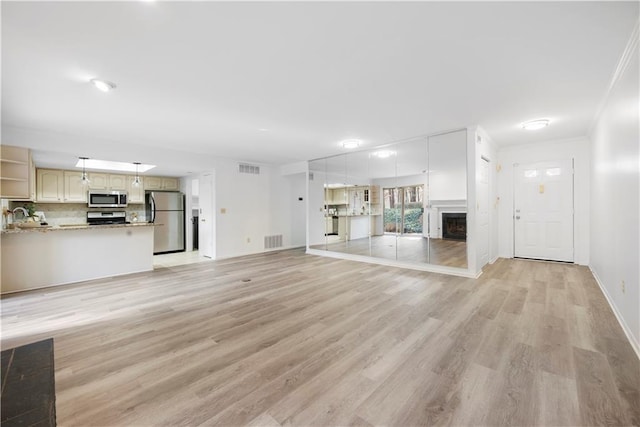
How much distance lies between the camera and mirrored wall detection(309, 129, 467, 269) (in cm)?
511

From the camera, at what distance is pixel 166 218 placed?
7.45 metres

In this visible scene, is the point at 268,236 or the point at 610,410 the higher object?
the point at 268,236

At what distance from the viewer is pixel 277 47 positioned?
2203 mm

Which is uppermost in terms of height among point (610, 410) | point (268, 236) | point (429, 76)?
point (429, 76)

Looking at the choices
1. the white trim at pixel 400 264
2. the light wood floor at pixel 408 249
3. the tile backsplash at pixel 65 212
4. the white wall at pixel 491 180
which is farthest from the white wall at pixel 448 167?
the tile backsplash at pixel 65 212

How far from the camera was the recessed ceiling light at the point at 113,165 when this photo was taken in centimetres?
586

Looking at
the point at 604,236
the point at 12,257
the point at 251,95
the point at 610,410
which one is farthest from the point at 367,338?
the point at 12,257

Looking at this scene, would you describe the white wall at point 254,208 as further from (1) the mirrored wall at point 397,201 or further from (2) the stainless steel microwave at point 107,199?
(2) the stainless steel microwave at point 107,199

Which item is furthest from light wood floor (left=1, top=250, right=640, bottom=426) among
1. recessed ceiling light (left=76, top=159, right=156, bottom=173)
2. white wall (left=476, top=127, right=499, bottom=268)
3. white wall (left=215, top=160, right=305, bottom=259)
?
recessed ceiling light (left=76, top=159, right=156, bottom=173)

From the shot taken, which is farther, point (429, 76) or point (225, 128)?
point (225, 128)

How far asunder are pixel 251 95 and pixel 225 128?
143 cm

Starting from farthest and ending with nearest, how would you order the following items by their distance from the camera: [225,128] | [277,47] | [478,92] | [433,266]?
[433,266], [225,128], [478,92], [277,47]

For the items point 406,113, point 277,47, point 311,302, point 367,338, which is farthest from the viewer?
point 406,113

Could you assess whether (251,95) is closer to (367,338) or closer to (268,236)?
(367,338)
